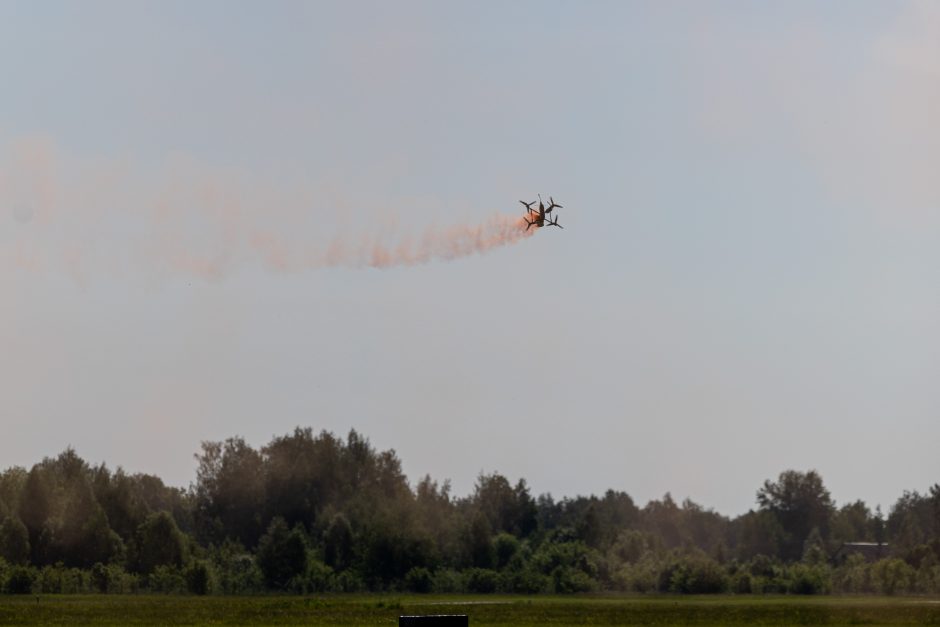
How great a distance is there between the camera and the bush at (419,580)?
12275 cm

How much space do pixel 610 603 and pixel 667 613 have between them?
47.3 feet

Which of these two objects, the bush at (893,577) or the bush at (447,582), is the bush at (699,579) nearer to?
the bush at (893,577)

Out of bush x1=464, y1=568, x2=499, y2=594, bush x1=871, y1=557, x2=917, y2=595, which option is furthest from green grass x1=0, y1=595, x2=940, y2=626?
bush x1=464, y1=568, x2=499, y2=594

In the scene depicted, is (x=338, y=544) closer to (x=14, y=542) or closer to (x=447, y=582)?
(x=447, y=582)

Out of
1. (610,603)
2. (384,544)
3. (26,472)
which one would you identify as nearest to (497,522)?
(384,544)

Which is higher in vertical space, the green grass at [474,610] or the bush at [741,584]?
the bush at [741,584]

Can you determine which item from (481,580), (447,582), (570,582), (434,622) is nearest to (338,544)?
(447,582)

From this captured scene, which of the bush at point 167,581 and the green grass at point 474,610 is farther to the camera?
the bush at point 167,581

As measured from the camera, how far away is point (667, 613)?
8681 cm

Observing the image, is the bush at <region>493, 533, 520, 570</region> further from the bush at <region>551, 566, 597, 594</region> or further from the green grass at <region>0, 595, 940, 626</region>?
the green grass at <region>0, 595, 940, 626</region>

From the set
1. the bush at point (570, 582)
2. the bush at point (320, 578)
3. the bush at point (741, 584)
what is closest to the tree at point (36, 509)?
the bush at point (320, 578)

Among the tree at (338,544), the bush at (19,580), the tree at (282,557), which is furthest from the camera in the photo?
the tree at (338,544)

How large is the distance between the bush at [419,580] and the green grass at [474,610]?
12.7 m

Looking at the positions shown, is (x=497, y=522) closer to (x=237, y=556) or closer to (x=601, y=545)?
(x=601, y=545)
